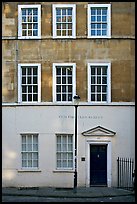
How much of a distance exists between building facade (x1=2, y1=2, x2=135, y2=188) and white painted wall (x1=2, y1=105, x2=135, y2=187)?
56mm

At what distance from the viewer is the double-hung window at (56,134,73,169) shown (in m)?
18.5

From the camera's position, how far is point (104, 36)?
61.1 feet

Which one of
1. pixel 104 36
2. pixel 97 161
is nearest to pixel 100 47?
pixel 104 36

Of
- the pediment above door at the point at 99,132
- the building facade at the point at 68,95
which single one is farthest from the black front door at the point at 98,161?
the pediment above door at the point at 99,132

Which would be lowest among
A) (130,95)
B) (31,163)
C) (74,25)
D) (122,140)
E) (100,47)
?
(31,163)

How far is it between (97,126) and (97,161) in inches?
79.3

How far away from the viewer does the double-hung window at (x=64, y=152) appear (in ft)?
60.7

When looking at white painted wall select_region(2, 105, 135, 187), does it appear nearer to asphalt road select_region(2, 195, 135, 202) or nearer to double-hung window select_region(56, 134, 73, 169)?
double-hung window select_region(56, 134, 73, 169)

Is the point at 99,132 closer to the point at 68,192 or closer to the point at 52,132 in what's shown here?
the point at 52,132

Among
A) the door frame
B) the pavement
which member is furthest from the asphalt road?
the door frame

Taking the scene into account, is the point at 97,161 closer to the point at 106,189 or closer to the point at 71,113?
the point at 106,189

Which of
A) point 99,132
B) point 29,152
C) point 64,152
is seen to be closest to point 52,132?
point 64,152

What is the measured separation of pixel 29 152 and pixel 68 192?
3.52 metres

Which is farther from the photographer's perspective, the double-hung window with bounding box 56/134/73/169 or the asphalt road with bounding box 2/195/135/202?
the double-hung window with bounding box 56/134/73/169
